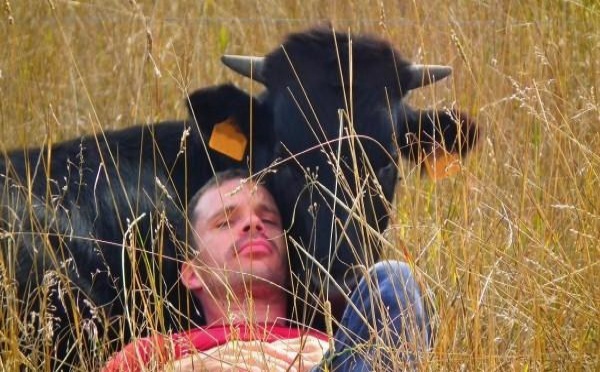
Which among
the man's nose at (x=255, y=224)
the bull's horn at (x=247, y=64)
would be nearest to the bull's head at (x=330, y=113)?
the bull's horn at (x=247, y=64)

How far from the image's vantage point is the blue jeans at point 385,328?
3219mm

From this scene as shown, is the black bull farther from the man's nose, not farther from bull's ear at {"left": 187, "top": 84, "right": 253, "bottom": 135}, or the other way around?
the man's nose

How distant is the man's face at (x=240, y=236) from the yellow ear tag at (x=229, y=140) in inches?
25.6

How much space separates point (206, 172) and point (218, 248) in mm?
1103

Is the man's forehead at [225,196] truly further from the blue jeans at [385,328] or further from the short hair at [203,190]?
the blue jeans at [385,328]

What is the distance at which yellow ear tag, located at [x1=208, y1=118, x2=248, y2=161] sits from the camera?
17.1 feet

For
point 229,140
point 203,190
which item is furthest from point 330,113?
point 203,190

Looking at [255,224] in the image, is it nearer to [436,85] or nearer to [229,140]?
[229,140]

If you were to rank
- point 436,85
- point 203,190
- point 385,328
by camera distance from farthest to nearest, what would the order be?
1. point 436,85
2. point 203,190
3. point 385,328

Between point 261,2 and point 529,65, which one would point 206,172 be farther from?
point 261,2

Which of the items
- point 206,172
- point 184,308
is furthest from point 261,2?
point 184,308

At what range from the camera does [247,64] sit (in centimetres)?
544

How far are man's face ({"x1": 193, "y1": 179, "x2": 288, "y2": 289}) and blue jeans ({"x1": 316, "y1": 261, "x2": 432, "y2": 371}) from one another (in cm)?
44

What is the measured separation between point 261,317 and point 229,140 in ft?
3.78
